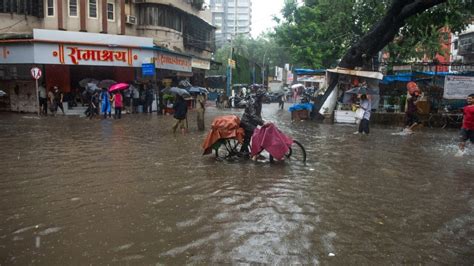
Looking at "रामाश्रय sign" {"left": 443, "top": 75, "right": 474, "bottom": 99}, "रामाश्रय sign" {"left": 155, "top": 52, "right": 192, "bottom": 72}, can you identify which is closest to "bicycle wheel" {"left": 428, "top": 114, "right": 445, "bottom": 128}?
"रामाश्रय sign" {"left": 443, "top": 75, "right": 474, "bottom": 99}

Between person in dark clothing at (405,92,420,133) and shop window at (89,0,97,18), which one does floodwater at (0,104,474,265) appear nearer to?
person in dark clothing at (405,92,420,133)

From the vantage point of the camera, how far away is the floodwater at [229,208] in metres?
4.53

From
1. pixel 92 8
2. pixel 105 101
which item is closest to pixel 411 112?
pixel 105 101

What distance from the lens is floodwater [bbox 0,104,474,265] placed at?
14.9ft

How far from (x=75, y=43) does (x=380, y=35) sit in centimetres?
1627

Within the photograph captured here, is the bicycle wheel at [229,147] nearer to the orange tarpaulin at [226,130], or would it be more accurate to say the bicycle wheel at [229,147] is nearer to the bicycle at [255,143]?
the bicycle at [255,143]

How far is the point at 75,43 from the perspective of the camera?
24484 millimetres

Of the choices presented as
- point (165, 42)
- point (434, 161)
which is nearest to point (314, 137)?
point (434, 161)

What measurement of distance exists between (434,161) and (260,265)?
776cm

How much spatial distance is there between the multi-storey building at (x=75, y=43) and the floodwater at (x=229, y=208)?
14.6 metres

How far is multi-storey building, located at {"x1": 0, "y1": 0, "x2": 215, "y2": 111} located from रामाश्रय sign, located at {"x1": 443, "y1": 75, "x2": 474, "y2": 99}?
16.2m

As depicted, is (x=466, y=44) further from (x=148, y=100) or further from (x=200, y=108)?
(x=200, y=108)

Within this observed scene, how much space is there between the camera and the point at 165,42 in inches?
1251

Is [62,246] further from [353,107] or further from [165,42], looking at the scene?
[165,42]
